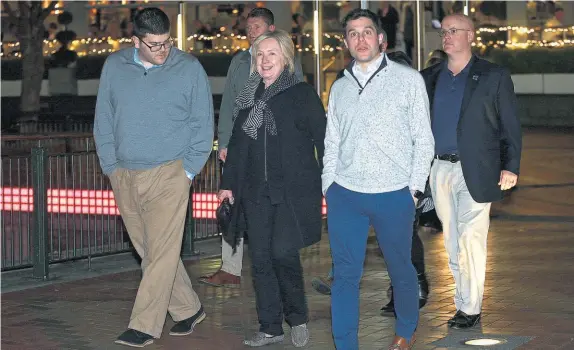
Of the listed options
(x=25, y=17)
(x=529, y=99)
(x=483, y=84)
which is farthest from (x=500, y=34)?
(x=483, y=84)

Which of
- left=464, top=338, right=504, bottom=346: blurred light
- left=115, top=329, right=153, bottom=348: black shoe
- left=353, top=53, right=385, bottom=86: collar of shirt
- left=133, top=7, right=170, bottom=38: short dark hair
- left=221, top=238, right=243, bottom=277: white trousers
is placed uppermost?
left=133, top=7, right=170, bottom=38: short dark hair

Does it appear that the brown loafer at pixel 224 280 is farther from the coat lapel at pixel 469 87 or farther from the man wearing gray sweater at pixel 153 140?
the coat lapel at pixel 469 87

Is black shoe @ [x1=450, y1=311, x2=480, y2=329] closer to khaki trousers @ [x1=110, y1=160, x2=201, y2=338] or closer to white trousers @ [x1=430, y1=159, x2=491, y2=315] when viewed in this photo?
white trousers @ [x1=430, y1=159, x2=491, y2=315]

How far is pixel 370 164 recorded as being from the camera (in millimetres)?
6801

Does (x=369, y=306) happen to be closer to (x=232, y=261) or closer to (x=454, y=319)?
(x=454, y=319)

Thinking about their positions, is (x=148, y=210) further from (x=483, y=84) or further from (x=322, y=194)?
(x=483, y=84)

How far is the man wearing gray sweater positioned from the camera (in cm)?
764

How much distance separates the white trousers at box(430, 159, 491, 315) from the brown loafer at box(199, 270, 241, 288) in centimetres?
228

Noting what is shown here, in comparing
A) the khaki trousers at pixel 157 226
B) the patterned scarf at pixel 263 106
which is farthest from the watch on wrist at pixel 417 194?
the khaki trousers at pixel 157 226

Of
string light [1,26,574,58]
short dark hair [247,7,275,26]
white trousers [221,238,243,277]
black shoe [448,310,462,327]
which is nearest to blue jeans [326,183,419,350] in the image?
black shoe [448,310,462,327]

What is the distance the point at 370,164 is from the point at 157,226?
63.3 inches

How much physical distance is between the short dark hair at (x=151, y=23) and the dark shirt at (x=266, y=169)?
0.89 metres

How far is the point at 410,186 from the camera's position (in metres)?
6.87

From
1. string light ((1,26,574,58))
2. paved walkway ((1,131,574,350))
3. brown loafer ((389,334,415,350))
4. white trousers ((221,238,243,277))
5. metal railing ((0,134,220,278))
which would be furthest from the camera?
string light ((1,26,574,58))
